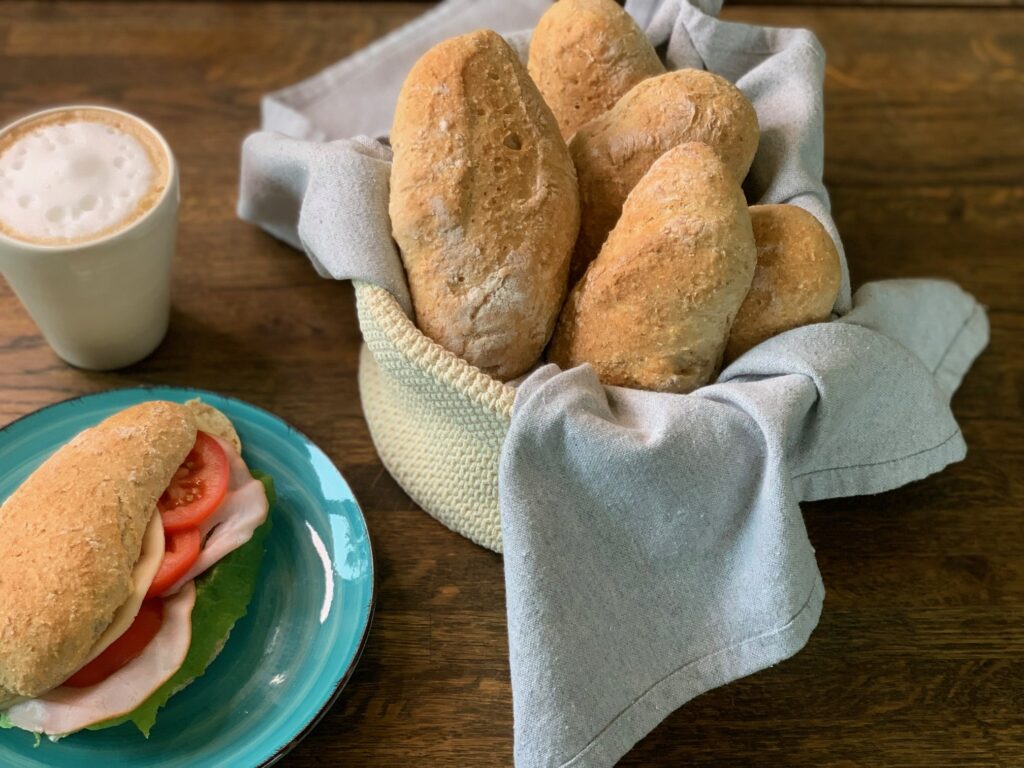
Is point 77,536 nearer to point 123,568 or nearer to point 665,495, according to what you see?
point 123,568

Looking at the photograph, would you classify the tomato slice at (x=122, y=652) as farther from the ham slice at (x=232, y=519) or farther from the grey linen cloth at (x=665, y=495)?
the grey linen cloth at (x=665, y=495)

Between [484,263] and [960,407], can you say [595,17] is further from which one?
[960,407]

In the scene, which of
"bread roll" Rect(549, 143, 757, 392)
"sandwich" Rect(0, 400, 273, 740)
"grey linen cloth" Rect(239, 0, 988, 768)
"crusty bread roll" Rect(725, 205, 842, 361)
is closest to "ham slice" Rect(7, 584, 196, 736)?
"sandwich" Rect(0, 400, 273, 740)

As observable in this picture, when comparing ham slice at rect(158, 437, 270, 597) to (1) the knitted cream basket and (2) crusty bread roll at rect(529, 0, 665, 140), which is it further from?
(2) crusty bread roll at rect(529, 0, 665, 140)

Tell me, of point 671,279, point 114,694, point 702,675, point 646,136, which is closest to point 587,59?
point 646,136

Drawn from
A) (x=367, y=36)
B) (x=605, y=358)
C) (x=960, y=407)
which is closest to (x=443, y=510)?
(x=605, y=358)

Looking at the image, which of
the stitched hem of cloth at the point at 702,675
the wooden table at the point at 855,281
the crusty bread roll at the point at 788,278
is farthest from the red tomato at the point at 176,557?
the crusty bread roll at the point at 788,278

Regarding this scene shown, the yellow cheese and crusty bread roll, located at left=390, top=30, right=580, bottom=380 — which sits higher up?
crusty bread roll, located at left=390, top=30, right=580, bottom=380
